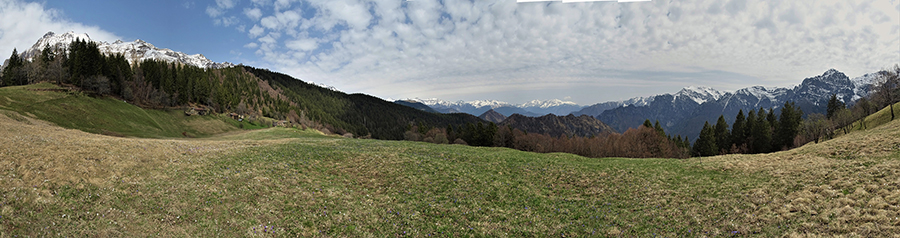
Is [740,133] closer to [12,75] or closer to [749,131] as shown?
[749,131]

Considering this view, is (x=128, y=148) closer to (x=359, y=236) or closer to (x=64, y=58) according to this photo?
(x=359, y=236)

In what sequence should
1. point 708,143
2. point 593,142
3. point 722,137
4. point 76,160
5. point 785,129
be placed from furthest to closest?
point 593,142 < point 722,137 < point 708,143 < point 785,129 < point 76,160

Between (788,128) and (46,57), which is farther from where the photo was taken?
(46,57)

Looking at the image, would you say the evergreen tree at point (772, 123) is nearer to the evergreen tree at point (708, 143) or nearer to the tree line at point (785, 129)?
the tree line at point (785, 129)

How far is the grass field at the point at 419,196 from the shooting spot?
1159 centimetres

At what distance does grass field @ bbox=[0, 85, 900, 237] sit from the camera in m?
11.6

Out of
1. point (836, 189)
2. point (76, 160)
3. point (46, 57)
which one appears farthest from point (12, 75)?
point (836, 189)

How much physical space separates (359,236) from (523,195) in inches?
383

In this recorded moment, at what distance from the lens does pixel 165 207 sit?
→ 12828 mm

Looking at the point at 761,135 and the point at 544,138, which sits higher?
the point at 761,135

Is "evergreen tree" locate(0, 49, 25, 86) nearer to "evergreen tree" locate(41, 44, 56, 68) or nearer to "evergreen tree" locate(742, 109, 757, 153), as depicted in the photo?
"evergreen tree" locate(41, 44, 56, 68)

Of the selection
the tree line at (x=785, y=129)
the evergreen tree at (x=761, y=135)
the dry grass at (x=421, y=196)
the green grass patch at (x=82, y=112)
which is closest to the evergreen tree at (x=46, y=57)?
the green grass patch at (x=82, y=112)

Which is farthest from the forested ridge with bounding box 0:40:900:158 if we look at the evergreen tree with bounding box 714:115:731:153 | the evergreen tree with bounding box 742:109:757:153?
the evergreen tree with bounding box 742:109:757:153

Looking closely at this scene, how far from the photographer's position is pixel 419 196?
56.0 feet
